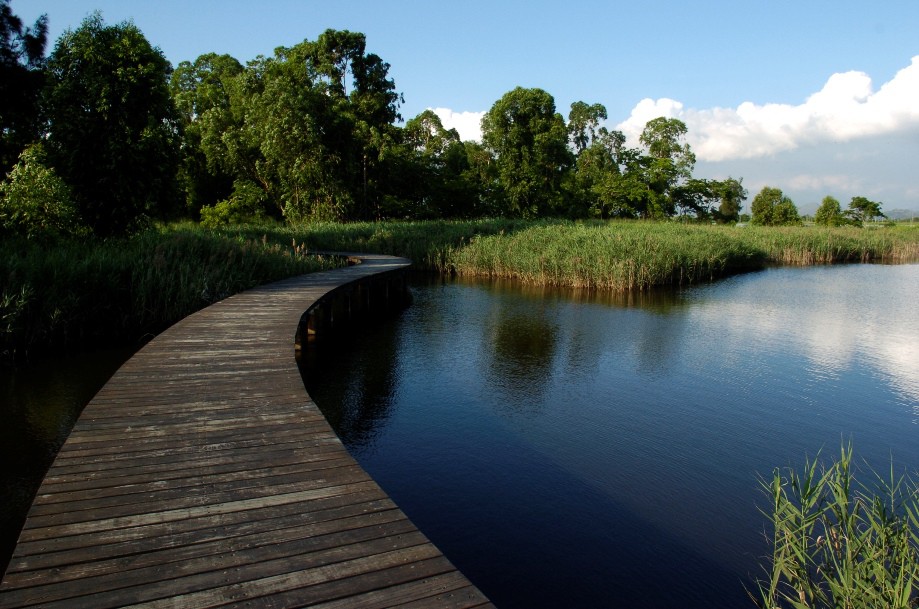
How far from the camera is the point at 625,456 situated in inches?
222

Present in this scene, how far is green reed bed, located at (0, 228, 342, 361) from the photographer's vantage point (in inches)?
317

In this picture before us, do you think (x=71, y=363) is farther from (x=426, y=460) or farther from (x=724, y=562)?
(x=724, y=562)

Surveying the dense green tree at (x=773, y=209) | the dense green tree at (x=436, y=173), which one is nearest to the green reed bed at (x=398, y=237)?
the dense green tree at (x=436, y=173)

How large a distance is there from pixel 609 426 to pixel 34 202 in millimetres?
10845

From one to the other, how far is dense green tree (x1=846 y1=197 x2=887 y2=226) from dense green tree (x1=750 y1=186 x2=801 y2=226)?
10.5 feet

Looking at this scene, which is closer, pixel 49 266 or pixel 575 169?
pixel 49 266

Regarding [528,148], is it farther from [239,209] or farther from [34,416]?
[34,416]

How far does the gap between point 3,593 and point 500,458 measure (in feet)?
12.8

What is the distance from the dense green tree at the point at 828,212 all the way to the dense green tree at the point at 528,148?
19239 millimetres

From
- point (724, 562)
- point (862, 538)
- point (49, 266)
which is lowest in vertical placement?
point (724, 562)

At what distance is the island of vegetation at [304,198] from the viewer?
9070 mm

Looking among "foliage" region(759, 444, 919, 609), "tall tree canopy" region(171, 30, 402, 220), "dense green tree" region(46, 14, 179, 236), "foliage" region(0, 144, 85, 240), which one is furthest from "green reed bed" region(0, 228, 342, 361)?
"tall tree canopy" region(171, 30, 402, 220)

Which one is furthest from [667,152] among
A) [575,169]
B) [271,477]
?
[271,477]

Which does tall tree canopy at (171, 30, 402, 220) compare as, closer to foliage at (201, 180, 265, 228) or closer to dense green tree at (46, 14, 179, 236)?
foliage at (201, 180, 265, 228)
